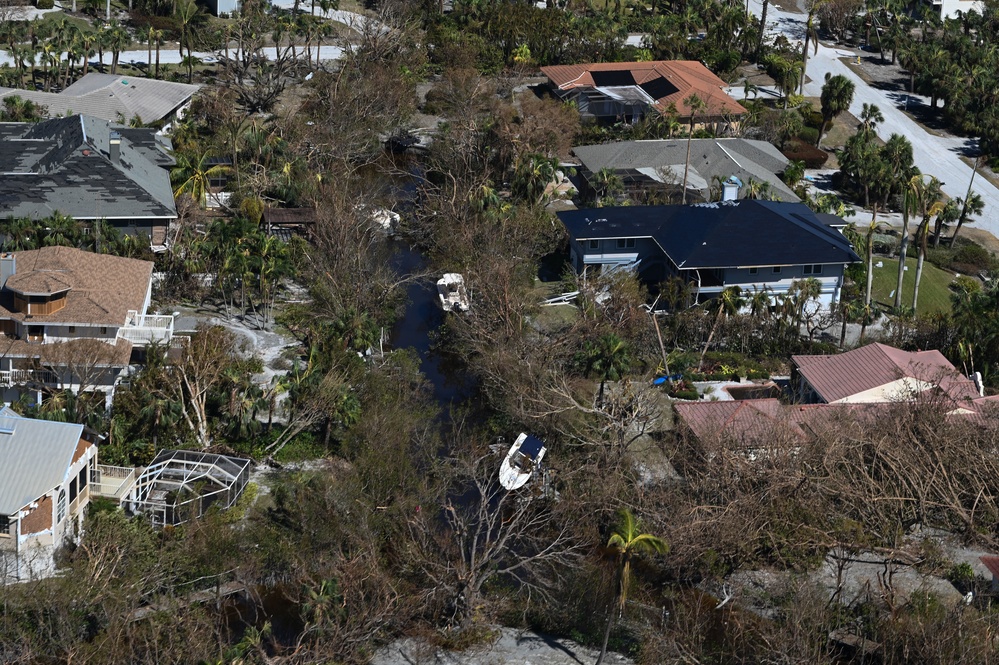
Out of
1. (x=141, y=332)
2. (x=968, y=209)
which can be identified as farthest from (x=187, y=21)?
(x=968, y=209)

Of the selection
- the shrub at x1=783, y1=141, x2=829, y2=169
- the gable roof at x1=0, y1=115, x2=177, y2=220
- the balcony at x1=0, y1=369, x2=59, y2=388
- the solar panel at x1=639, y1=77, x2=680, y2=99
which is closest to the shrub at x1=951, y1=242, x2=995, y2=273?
the shrub at x1=783, y1=141, x2=829, y2=169

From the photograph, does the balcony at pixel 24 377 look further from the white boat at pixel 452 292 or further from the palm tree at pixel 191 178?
the palm tree at pixel 191 178

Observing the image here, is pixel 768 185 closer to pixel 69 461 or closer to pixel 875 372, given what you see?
pixel 875 372

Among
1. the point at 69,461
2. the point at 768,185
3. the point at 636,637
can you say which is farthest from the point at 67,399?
the point at 768,185

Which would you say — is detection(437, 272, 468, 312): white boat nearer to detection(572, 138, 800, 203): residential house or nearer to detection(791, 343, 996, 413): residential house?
detection(791, 343, 996, 413): residential house

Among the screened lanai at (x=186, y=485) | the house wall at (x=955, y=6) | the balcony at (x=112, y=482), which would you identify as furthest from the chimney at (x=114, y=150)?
the house wall at (x=955, y=6)

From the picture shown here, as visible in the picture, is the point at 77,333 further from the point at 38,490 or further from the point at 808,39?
the point at 808,39

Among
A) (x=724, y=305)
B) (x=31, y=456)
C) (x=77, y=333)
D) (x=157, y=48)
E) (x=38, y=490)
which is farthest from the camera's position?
(x=157, y=48)
